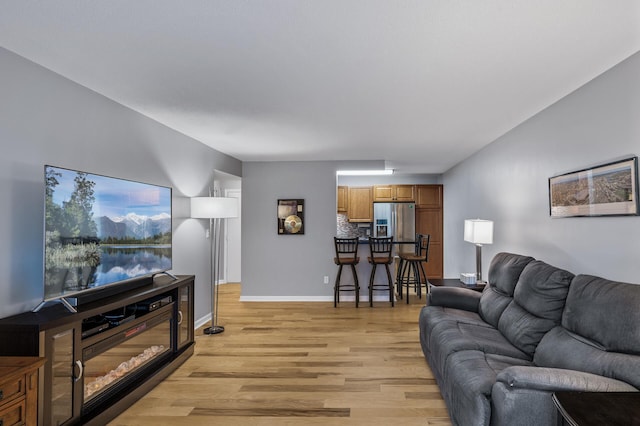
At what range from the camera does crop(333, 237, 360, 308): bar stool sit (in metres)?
5.60

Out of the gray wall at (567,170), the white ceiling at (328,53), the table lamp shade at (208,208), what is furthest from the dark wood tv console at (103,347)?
the gray wall at (567,170)

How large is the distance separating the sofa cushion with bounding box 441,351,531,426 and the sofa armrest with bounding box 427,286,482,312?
1.19 m

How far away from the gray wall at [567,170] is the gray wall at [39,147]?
3.87m

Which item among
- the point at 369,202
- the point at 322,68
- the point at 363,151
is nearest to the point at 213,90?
the point at 322,68

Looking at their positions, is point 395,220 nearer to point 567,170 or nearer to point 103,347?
point 567,170

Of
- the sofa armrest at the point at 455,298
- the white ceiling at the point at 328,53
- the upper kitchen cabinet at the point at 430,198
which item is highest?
the white ceiling at the point at 328,53

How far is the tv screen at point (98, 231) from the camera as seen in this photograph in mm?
2227

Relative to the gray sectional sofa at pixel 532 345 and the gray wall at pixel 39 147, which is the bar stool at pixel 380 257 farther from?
the gray wall at pixel 39 147

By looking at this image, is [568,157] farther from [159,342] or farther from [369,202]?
[369,202]

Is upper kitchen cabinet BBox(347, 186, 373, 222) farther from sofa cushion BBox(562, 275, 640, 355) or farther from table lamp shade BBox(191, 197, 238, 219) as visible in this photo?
sofa cushion BBox(562, 275, 640, 355)

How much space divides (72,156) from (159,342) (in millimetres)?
1743

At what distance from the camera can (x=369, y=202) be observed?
310 inches

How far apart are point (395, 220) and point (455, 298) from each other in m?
4.09

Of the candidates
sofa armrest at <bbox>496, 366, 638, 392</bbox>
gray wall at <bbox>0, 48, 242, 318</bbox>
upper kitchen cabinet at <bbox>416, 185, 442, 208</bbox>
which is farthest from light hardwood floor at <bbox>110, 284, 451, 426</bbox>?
upper kitchen cabinet at <bbox>416, 185, 442, 208</bbox>
